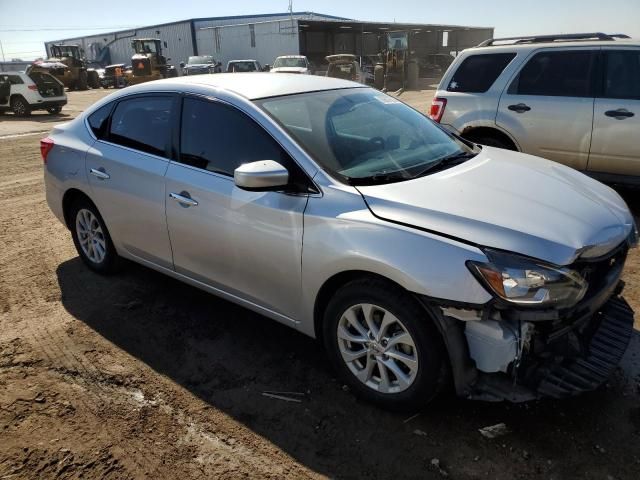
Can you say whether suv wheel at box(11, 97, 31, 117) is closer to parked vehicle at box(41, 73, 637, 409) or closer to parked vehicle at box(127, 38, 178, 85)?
parked vehicle at box(127, 38, 178, 85)

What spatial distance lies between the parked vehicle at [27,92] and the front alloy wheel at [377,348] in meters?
19.6

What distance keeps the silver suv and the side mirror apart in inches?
132

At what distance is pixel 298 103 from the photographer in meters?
3.31

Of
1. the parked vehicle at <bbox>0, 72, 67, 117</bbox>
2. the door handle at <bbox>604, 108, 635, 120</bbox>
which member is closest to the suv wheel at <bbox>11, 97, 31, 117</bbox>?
the parked vehicle at <bbox>0, 72, 67, 117</bbox>

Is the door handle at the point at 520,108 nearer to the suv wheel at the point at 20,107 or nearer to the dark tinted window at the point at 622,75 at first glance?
the dark tinted window at the point at 622,75

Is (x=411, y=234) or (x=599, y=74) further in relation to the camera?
(x=599, y=74)

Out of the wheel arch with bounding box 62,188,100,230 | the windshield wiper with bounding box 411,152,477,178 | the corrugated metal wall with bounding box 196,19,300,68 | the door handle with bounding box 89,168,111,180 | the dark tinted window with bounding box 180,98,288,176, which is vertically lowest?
the wheel arch with bounding box 62,188,100,230

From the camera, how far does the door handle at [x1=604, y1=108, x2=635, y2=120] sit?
17.5 ft

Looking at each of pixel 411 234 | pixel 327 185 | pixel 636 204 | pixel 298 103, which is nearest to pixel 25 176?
pixel 298 103

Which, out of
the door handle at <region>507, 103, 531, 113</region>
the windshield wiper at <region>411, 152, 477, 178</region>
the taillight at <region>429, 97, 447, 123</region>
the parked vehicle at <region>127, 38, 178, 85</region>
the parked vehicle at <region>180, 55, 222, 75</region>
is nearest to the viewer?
the windshield wiper at <region>411, 152, 477, 178</region>

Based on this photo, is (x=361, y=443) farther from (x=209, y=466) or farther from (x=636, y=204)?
(x=636, y=204)

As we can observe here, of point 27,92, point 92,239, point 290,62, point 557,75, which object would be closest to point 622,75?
point 557,75

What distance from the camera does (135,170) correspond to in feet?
12.2

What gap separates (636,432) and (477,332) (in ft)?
3.33
